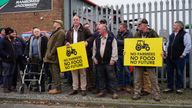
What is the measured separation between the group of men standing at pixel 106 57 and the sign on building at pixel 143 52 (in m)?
0.15

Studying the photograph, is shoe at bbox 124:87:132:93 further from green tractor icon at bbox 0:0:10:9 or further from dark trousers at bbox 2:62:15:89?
green tractor icon at bbox 0:0:10:9

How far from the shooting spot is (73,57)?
1040 centimetres

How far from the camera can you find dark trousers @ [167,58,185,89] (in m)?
10.3

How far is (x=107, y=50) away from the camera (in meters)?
9.81

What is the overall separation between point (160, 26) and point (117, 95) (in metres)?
2.85

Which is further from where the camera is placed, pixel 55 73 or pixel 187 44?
pixel 55 73

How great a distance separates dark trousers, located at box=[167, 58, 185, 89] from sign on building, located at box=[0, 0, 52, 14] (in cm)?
870

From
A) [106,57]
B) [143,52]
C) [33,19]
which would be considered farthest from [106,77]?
[33,19]

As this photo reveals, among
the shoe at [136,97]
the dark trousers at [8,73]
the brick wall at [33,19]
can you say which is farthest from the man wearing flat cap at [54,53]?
the brick wall at [33,19]

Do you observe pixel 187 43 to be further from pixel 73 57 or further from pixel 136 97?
pixel 73 57

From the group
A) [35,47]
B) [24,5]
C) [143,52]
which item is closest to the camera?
[143,52]

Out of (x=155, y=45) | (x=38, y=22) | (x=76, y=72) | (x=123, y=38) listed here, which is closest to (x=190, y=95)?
(x=155, y=45)

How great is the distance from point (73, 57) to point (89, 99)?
1.38m

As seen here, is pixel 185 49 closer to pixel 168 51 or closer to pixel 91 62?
pixel 168 51
